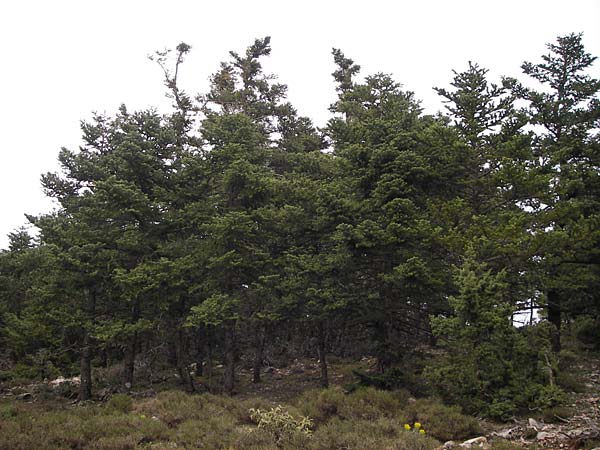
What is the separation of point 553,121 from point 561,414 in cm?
1129

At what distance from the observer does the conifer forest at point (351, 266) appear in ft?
40.5

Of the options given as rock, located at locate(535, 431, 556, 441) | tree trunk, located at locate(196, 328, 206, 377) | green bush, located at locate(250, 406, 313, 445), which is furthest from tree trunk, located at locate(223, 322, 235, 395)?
rock, located at locate(535, 431, 556, 441)

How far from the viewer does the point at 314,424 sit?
1245cm

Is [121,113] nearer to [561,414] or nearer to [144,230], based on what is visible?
[144,230]

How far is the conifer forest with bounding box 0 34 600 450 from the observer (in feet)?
40.5

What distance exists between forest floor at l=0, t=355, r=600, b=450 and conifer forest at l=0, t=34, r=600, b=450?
8 cm

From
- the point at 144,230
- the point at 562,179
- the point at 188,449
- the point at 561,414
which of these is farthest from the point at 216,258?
the point at 562,179

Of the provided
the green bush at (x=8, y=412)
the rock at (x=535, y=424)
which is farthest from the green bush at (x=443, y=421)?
the green bush at (x=8, y=412)

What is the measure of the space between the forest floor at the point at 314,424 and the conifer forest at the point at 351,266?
0.27 feet

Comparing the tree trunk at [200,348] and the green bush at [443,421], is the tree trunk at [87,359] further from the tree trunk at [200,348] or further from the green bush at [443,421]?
the green bush at [443,421]

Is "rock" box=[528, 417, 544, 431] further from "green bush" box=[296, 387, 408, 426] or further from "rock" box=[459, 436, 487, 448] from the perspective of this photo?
"green bush" box=[296, 387, 408, 426]

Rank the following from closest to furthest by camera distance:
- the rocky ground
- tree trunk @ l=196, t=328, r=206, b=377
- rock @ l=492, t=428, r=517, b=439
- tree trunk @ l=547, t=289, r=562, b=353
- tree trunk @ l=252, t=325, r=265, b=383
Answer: the rocky ground → rock @ l=492, t=428, r=517, b=439 → tree trunk @ l=547, t=289, r=562, b=353 → tree trunk @ l=252, t=325, r=265, b=383 → tree trunk @ l=196, t=328, r=206, b=377

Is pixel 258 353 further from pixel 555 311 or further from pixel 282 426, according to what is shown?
pixel 555 311

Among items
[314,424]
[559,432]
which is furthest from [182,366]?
[559,432]
